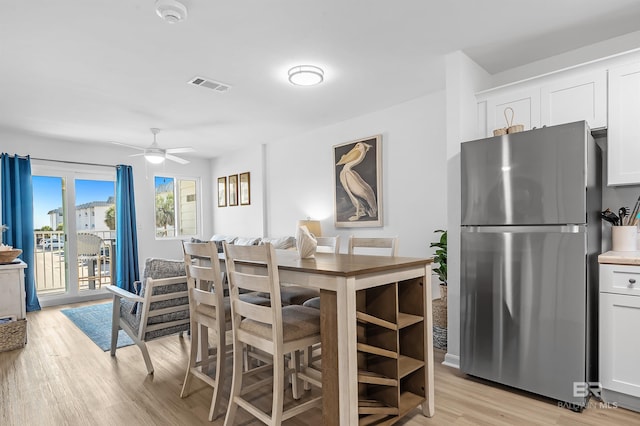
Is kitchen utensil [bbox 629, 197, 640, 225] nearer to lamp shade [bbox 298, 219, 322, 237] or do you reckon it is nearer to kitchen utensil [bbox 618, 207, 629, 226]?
kitchen utensil [bbox 618, 207, 629, 226]

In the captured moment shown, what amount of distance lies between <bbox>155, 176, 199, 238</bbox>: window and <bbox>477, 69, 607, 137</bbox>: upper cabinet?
18.8 feet

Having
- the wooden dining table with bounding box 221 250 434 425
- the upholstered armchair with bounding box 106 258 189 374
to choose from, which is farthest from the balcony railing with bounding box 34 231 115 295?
Answer: the wooden dining table with bounding box 221 250 434 425

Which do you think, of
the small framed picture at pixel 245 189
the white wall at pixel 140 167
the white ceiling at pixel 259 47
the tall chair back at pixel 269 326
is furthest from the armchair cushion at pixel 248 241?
the tall chair back at pixel 269 326

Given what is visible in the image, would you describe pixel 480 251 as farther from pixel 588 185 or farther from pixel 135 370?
pixel 135 370

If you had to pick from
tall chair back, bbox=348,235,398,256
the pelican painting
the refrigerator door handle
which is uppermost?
the pelican painting

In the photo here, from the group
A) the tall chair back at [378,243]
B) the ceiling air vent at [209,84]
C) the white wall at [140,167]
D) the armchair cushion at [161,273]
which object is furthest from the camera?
the white wall at [140,167]

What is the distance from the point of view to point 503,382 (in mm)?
2369

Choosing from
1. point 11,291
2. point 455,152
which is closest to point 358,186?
point 455,152

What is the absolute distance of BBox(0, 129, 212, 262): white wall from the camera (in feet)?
16.8

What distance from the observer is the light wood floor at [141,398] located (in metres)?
2.08

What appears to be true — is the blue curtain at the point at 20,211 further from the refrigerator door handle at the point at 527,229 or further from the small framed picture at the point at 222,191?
the refrigerator door handle at the point at 527,229

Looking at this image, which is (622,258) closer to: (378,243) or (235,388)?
(378,243)

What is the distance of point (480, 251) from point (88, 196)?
5950 millimetres

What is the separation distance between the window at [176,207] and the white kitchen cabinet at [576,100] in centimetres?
616
